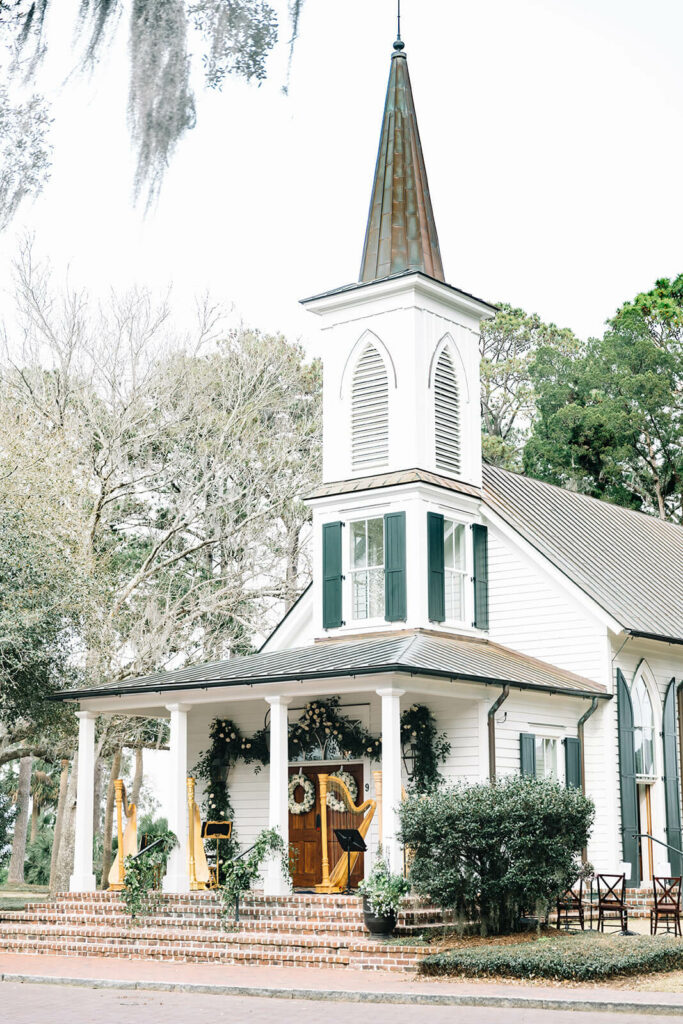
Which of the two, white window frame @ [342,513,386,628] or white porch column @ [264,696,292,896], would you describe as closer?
white porch column @ [264,696,292,896]

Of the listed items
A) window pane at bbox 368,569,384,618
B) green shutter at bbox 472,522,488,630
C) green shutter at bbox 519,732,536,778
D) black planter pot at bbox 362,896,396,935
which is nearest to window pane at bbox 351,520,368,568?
window pane at bbox 368,569,384,618

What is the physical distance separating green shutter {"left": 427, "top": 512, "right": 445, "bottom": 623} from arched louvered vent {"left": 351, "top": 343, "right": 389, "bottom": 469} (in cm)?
146

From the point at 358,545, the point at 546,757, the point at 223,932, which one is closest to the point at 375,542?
the point at 358,545

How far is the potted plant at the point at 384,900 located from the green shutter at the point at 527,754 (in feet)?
13.3

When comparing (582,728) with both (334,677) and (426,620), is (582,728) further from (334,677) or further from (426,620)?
(334,677)

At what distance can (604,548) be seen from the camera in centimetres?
2448

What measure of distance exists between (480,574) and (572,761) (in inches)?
144

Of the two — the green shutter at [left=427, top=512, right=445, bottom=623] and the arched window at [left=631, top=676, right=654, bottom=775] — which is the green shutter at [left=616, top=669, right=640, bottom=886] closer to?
the arched window at [left=631, top=676, right=654, bottom=775]

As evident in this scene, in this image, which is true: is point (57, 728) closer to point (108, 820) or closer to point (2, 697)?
point (2, 697)

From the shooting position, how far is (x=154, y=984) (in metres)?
12.8

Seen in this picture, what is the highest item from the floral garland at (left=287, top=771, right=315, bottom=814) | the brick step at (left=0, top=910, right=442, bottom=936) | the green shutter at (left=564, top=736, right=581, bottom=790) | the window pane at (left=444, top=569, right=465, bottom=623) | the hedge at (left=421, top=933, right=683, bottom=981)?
the window pane at (left=444, top=569, right=465, bottom=623)

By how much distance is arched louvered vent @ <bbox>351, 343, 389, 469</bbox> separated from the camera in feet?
69.6

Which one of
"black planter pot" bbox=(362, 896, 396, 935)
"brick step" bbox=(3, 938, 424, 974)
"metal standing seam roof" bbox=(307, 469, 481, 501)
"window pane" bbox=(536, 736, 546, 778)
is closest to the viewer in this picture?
"brick step" bbox=(3, 938, 424, 974)

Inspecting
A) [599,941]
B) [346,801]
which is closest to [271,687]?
[346,801]
